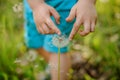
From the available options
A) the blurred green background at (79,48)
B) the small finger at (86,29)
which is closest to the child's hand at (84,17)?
the small finger at (86,29)

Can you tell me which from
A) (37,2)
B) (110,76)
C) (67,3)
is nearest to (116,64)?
(110,76)

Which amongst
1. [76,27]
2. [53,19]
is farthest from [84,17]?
[53,19]

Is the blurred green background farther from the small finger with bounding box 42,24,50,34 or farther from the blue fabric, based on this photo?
the small finger with bounding box 42,24,50,34

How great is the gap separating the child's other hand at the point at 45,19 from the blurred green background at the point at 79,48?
0.75 m

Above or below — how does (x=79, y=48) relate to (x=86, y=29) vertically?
below

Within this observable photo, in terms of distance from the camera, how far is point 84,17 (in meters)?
1.68

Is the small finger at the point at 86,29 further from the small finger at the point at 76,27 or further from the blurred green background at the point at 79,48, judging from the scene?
the blurred green background at the point at 79,48

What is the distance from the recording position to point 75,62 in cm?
285

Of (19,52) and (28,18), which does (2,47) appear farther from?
(28,18)

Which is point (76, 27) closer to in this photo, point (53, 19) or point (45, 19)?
point (45, 19)

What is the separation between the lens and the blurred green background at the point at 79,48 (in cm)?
260

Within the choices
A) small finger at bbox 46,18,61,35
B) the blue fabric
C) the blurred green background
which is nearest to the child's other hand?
small finger at bbox 46,18,61,35

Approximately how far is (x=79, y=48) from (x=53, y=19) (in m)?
0.87

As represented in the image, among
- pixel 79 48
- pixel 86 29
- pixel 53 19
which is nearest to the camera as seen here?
pixel 86 29
